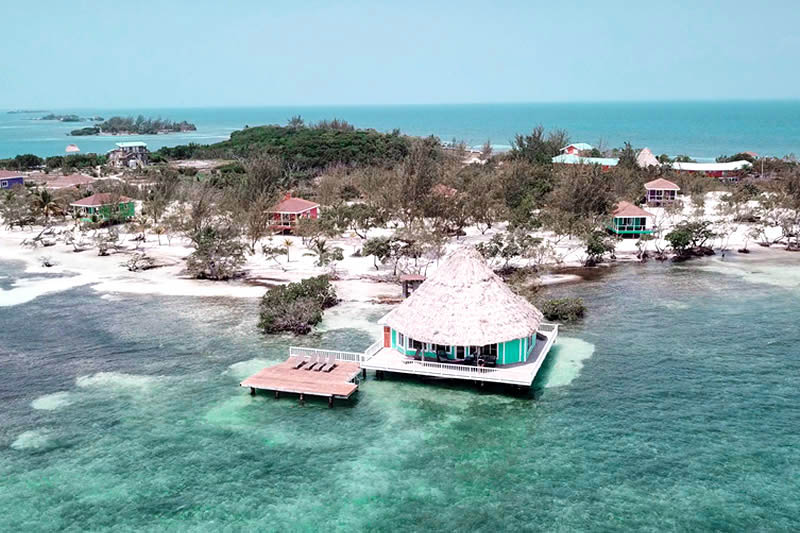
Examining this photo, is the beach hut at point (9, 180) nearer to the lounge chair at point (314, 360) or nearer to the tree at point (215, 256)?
the tree at point (215, 256)

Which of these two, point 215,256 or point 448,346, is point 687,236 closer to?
point 448,346

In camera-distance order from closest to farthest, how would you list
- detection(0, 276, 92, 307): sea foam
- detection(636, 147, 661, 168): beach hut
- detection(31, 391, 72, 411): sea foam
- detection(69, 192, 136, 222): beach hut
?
detection(31, 391, 72, 411): sea foam → detection(0, 276, 92, 307): sea foam → detection(69, 192, 136, 222): beach hut → detection(636, 147, 661, 168): beach hut

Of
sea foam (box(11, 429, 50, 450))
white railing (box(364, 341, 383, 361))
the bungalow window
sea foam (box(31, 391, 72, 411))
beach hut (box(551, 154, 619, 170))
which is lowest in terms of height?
sea foam (box(11, 429, 50, 450))

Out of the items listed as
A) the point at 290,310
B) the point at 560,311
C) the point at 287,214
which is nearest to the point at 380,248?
the point at 290,310

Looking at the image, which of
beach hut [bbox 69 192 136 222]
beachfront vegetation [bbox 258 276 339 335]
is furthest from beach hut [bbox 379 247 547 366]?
beach hut [bbox 69 192 136 222]

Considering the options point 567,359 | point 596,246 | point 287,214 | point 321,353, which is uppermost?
point 287,214

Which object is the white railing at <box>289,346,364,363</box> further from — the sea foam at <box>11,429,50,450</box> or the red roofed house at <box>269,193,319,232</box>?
the red roofed house at <box>269,193,319,232</box>

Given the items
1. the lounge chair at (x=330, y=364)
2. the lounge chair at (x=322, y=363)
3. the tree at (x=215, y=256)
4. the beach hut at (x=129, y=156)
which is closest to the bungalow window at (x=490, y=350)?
the lounge chair at (x=330, y=364)
